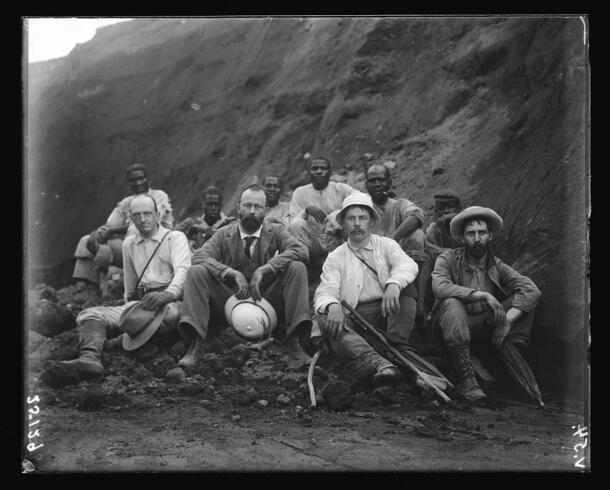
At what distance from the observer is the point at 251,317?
10.5m

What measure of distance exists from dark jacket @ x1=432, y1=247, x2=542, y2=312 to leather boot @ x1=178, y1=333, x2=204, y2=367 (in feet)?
7.98

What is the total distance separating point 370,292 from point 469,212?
1303mm

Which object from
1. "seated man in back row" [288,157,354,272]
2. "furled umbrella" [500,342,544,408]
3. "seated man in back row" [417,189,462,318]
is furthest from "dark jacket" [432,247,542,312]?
"seated man in back row" [288,157,354,272]

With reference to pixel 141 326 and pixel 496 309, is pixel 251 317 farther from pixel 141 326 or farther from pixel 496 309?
pixel 496 309

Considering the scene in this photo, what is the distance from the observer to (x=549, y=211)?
1078 centimetres

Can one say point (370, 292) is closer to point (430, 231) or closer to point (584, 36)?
point (430, 231)

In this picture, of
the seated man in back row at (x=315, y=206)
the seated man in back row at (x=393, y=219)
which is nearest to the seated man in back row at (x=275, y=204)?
the seated man in back row at (x=315, y=206)

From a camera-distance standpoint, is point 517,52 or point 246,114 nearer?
point 517,52

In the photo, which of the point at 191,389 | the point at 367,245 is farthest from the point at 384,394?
the point at 191,389

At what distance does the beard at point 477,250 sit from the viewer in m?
10.6

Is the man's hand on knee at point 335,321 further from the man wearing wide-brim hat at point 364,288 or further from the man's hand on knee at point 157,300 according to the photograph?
the man's hand on knee at point 157,300

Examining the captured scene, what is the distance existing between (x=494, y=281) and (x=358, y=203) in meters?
1.58

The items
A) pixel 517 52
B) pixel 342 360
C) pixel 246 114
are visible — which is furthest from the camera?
pixel 246 114

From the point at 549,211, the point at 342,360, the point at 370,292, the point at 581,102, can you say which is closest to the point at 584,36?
the point at 581,102
